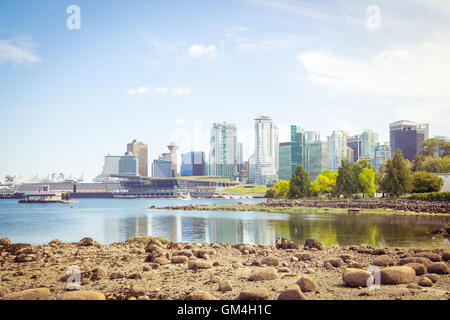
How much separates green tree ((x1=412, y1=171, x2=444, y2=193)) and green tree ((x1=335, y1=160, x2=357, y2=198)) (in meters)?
17.5

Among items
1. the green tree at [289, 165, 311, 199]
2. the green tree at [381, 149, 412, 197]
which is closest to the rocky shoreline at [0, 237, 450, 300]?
the green tree at [381, 149, 412, 197]

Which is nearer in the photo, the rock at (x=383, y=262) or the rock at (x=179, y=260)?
the rock at (x=383, y=262)

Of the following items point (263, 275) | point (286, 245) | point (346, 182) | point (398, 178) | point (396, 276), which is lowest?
point (286, 245)

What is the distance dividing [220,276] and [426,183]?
80093 mm

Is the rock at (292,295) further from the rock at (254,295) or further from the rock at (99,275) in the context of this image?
the rock at (99,275)

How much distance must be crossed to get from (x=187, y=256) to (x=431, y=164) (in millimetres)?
99366

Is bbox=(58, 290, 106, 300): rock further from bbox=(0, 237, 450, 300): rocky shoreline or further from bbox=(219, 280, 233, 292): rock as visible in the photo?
bbox=(219, 280, 233, 292): rock

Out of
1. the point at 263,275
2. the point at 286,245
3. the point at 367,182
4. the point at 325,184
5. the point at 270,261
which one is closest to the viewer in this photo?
the point at 263,275

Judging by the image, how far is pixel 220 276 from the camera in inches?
651

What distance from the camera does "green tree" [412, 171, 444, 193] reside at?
8300 cm

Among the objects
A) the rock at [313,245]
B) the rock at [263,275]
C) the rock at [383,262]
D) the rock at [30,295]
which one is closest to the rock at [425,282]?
the rock at [383,262]

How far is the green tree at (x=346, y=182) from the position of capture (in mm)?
102375

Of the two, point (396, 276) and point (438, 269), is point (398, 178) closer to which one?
point (438, 269)

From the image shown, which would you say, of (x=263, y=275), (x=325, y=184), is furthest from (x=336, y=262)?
(x=325, y=184)
